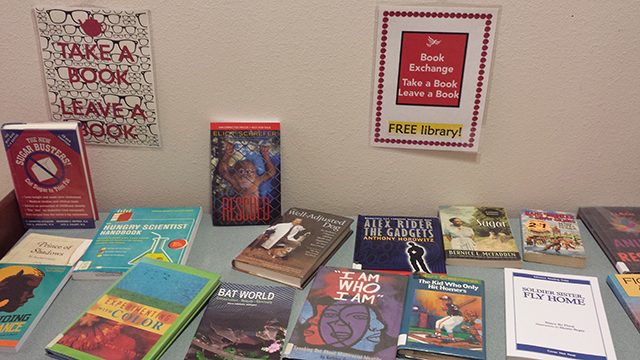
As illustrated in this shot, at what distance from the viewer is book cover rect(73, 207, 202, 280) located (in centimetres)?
99

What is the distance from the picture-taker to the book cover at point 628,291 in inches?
34.7

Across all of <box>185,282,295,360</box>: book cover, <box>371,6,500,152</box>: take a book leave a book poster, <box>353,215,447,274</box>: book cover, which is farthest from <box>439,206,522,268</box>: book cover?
<box>185,282,295,360</box>: book cover

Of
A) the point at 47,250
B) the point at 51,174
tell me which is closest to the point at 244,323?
the point at 47,250

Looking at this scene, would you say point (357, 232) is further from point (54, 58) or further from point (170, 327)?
point (54, 58)

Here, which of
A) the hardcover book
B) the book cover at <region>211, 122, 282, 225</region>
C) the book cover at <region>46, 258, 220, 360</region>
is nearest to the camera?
the book cover at <region>46, 258, 220, 360</region>

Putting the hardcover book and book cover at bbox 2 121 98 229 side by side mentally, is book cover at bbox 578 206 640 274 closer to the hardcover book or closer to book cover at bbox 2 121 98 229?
the hardcover book

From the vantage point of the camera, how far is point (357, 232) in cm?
113

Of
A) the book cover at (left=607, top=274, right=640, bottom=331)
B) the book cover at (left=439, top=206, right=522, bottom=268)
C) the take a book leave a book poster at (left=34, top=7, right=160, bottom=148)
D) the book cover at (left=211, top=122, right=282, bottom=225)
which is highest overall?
the take a book leave a book poster at (left=34, top=7, right=160, bottom=148)

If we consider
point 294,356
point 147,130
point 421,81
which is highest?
point 421,81

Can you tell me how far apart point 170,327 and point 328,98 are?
626 millimetres

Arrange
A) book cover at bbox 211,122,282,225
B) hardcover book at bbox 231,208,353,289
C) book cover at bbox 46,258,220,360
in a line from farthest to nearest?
book cover at bbox 211,122,282,225
hardcover book at bbox 231,208,353,289
book cover at bbox 46,258,220,360

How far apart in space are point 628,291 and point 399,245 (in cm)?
48

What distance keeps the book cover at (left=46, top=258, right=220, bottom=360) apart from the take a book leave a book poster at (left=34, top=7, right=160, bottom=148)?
0.37 m

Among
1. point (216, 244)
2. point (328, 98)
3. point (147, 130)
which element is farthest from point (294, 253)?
point (147, 130)
